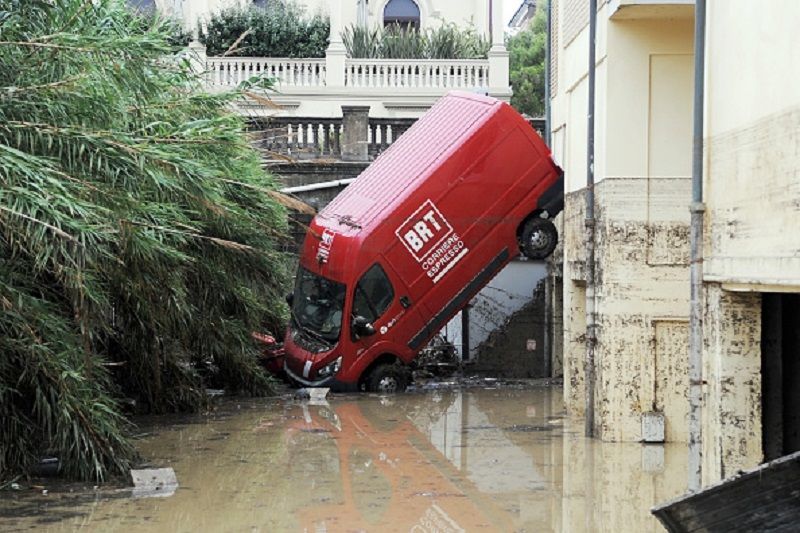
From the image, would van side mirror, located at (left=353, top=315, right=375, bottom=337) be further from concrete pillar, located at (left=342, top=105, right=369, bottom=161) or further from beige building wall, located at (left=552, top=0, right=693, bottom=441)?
concrete pillar, located at (left=342, top=105, right=369, bottom=161)

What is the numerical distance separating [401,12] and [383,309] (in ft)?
76.0

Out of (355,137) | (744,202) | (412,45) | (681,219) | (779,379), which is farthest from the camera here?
(412,45)

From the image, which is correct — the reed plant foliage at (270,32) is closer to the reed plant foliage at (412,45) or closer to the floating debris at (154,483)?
the reed plant foliage at (412,45)

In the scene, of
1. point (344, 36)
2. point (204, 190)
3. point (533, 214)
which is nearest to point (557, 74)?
point (533, 214)

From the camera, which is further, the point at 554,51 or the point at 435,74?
the point at 435,74

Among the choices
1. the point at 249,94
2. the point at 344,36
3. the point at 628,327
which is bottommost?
the point at 628,327

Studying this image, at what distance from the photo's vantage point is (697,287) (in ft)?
35.6

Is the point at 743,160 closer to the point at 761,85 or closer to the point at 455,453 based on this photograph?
the point at 761,85

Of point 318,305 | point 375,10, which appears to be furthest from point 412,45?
point 318,305

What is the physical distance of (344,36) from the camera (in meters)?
36.6

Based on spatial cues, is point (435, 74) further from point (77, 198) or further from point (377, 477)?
point (77, 198)

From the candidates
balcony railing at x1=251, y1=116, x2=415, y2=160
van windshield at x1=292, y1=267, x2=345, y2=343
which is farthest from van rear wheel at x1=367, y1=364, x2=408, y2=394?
balcony railing at x1=251, y1=116, x2=415, y2=160

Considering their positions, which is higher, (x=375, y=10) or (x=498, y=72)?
(x=375, y=10)

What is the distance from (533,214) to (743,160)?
39.1 feet
